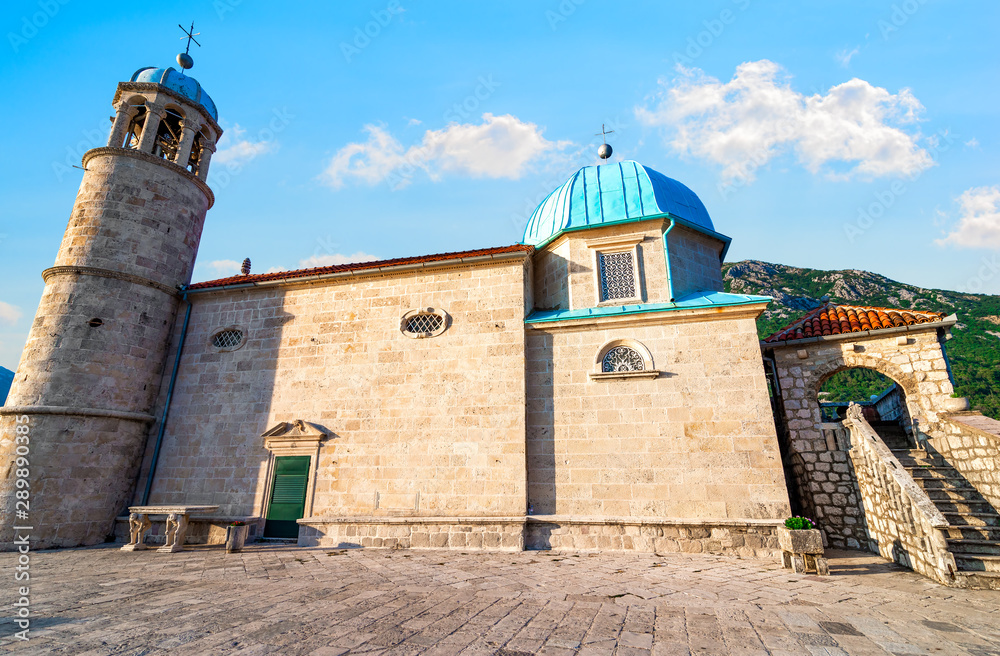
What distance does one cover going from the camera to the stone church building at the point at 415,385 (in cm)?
1058

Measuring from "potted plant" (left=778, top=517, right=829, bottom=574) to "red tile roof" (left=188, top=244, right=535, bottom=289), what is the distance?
27.8 ft

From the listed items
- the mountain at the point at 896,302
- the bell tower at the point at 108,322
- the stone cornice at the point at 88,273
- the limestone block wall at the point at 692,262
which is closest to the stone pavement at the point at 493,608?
the bell tower at the point at 108,322

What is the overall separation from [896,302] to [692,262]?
4371cm

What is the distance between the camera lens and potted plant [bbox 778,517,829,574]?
8117 millimetres

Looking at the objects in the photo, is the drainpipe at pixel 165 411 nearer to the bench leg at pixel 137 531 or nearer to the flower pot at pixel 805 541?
the bench leg at pixel 137 531

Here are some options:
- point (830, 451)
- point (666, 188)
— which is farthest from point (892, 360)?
point (666, 188)

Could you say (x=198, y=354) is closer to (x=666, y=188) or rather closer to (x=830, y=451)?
(x=666, y=188)

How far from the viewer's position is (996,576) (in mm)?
6938

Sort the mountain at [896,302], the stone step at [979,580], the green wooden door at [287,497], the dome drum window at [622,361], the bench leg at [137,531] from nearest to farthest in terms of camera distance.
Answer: the stone step at [979,580] < the bench leg at [137,531] < the dome drum window at [622,361] < the green wooden door at [287,497] < the mountain at [896,302]

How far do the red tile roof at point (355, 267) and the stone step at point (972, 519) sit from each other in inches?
412

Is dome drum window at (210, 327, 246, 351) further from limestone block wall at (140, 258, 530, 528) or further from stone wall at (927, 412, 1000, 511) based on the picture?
stone wall at (927, 412, 1000, 511)

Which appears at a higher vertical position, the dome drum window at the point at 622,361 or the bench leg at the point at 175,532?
the dome drum window at the point at 622,361

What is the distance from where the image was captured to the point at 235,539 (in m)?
10.2

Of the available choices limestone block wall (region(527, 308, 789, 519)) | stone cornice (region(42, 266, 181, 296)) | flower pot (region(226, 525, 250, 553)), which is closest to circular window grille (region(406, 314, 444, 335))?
limestone block wall (region(527, 308, 789, 519))
